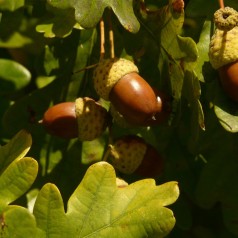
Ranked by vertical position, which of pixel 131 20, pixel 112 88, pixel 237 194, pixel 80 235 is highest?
pixel 131 20

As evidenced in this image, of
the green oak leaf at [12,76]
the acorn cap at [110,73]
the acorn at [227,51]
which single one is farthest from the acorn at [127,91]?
the green oak leaf at [12,76]

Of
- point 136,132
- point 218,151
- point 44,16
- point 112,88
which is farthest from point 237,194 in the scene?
point 44,16

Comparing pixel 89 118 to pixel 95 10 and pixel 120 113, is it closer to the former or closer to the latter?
pixel 120 113

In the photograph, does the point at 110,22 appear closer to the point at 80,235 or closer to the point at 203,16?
the point at 203,16

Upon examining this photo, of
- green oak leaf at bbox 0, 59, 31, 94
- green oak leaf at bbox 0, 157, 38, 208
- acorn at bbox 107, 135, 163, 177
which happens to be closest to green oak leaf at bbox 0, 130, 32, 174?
green oak leaf at bbox 0, 157, 38, 208

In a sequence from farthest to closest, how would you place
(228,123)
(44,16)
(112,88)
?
(44,16)
(112,88)
(228,123)

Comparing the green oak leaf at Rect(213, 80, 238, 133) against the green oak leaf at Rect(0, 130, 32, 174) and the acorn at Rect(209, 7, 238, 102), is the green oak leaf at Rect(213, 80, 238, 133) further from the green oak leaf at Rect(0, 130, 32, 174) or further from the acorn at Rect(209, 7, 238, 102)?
the green oak leaf at Rect(0, 130, 32, 174)
